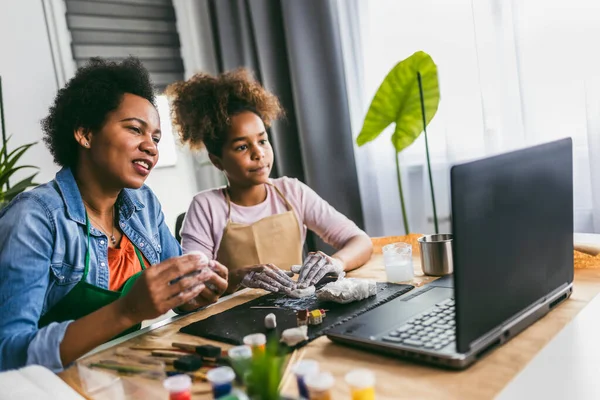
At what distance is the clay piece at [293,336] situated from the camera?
0.83m

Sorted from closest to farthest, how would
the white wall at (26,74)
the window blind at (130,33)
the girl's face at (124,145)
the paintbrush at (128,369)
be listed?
the paintbrush at (128,369)
the girl's face at (124,145)
the white wall at (26,74)
the window blind at (130,33)

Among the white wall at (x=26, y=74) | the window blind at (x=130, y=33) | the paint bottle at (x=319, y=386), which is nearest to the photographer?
the paint bottle at (x=319, y=386)

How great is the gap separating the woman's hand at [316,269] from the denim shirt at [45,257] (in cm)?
42

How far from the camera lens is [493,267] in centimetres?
69

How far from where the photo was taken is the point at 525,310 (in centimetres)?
80

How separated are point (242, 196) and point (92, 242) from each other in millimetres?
649

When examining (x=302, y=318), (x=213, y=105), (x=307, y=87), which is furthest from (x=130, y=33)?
(x=302, y=318)

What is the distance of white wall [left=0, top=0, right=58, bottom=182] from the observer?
2.30 meters

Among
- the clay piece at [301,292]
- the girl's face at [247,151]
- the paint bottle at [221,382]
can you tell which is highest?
the girl's face at [247,151]

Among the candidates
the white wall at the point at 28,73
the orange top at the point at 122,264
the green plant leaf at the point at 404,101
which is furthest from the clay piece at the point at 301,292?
the white wall at the point at 28,73

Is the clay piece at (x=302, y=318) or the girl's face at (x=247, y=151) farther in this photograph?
the girl's face at (x=247, y=151)

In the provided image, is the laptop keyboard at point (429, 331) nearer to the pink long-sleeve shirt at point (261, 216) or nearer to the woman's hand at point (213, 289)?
the woman's hand at point (213, 289)

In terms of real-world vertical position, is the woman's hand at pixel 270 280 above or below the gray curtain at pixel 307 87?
below

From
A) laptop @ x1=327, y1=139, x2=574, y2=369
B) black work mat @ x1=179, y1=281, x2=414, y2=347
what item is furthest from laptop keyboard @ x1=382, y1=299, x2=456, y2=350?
black work mat @ x1=179, y1=281, x2=414, y2=347
